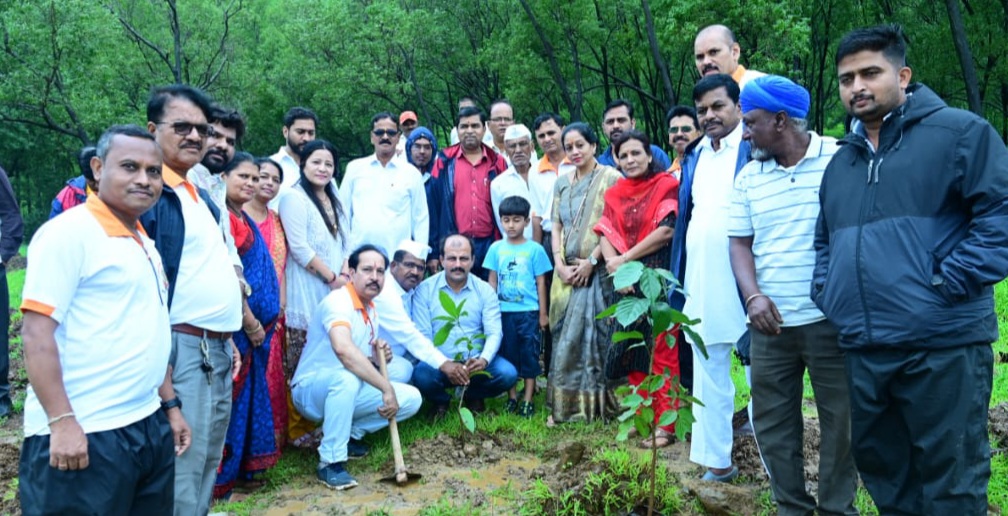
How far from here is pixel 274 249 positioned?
4898 millimetres

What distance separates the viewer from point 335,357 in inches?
190

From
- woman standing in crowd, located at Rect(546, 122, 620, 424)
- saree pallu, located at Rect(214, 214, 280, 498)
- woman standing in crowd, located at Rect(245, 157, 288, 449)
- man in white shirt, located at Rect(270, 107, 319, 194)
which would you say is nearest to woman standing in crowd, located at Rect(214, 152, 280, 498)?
saree pallu, located at Rect(214, 214, 280, 498)

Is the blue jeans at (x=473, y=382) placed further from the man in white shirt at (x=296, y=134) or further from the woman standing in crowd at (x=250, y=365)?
the man in white shirt at (x=296, y=134)

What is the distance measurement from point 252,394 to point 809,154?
3233 millimetres

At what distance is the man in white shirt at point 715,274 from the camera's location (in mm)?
3934

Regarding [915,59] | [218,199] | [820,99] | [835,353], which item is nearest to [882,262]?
[835,353]

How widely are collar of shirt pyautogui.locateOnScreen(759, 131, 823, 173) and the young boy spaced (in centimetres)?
264

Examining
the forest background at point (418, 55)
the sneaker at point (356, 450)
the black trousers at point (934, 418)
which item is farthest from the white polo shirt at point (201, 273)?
the forest background at point (418, 55)

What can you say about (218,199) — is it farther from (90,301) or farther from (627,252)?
(627,252)

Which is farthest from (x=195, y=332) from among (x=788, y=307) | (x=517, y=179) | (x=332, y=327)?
(x=517, y=179)

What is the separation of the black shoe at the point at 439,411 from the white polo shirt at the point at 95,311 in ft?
10.7

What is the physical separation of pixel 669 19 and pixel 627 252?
11.2 metres

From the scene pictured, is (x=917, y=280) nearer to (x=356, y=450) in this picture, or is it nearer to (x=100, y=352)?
(x=100, y=352)

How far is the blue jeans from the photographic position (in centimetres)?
549
